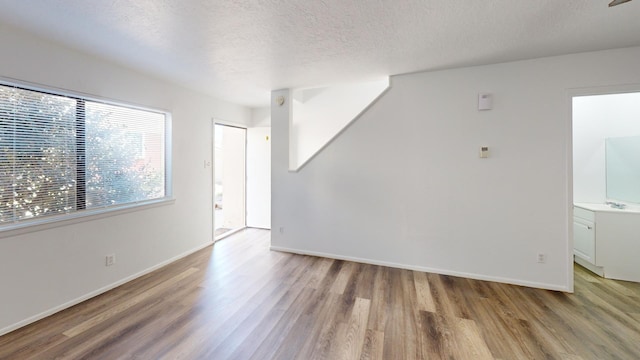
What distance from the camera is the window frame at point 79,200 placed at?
2.15m

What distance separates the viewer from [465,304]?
2520 mm

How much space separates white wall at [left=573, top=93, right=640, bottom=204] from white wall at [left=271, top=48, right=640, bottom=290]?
1.13 m

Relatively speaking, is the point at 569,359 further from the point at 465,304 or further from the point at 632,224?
the point at 632,224

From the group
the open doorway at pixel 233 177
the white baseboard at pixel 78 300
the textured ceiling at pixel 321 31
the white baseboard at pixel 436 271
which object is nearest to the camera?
the textured ceiling at pixel 321 31

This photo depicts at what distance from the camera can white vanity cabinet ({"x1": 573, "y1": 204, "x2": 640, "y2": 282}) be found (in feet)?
9.50

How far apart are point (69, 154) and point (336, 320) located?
9.91 ft

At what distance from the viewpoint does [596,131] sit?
3.49 metres

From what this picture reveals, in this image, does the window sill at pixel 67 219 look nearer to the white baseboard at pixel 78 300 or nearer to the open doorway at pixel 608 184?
the white baseboard at pixel 78 300

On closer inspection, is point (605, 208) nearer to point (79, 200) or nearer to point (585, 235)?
point (585, 235)

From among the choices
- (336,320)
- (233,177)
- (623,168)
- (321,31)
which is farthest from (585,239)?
(233,177)

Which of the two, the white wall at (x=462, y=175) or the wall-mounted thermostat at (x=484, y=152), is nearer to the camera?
the white wall at (x=462, y=175)

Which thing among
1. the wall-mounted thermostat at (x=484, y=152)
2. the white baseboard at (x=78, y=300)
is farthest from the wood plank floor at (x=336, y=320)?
the wall-mounted thermostat at (x=484, y=152)

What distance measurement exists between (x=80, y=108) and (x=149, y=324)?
224 centimetres

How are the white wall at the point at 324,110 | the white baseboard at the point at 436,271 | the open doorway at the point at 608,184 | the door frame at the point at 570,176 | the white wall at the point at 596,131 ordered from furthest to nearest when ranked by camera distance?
the white wall at the point at 324,110 < the white wall at the point at 596,131 < the open doorway at the point at 608,184 < the white baseboard at the point at 436,271 < the door frame at the point at 570,176
